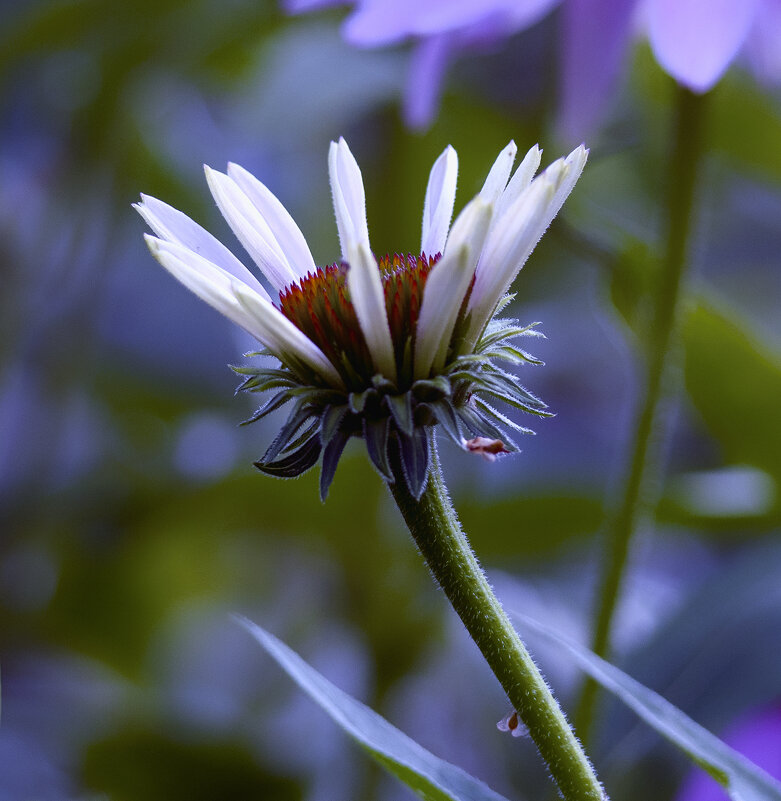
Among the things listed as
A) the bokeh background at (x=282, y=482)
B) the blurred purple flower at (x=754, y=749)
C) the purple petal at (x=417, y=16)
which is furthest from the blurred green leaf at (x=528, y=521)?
the purple petal at (x=417, y=16)

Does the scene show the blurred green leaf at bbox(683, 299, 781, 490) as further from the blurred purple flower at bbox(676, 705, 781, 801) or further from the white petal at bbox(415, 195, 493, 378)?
the white petal at bbox(415, 195, 493, 378)

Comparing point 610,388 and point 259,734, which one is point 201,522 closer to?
point 259,734

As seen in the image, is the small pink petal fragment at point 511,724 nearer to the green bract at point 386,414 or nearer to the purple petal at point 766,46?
the green bract at point 386,414

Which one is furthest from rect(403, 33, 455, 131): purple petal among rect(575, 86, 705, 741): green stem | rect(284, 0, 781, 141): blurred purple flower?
rect(575, 86, 705, 741): green stem

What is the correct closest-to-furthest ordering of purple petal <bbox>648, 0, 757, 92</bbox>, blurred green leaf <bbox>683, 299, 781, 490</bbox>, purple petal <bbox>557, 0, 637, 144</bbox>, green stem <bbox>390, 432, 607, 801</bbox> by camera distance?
green stem <bbox>390, 432, 607, 801</bbox>, purple petal <bbox>648, 0, 757, 92</bbox>, purple petal <bbox>557, 0, 637, 144</bbox>, blurred green leaf <bbox>683, 299, 781, 490</bbox>

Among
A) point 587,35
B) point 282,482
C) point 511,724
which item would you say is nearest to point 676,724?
point 511,724

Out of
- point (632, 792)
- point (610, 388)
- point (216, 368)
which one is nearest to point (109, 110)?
point (216, 368)

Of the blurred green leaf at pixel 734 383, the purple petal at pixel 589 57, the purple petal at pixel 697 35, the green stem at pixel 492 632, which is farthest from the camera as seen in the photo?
the blurred green leaf at pixel 734 383

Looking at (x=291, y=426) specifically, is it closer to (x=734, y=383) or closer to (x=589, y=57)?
(x=589, y=57)
